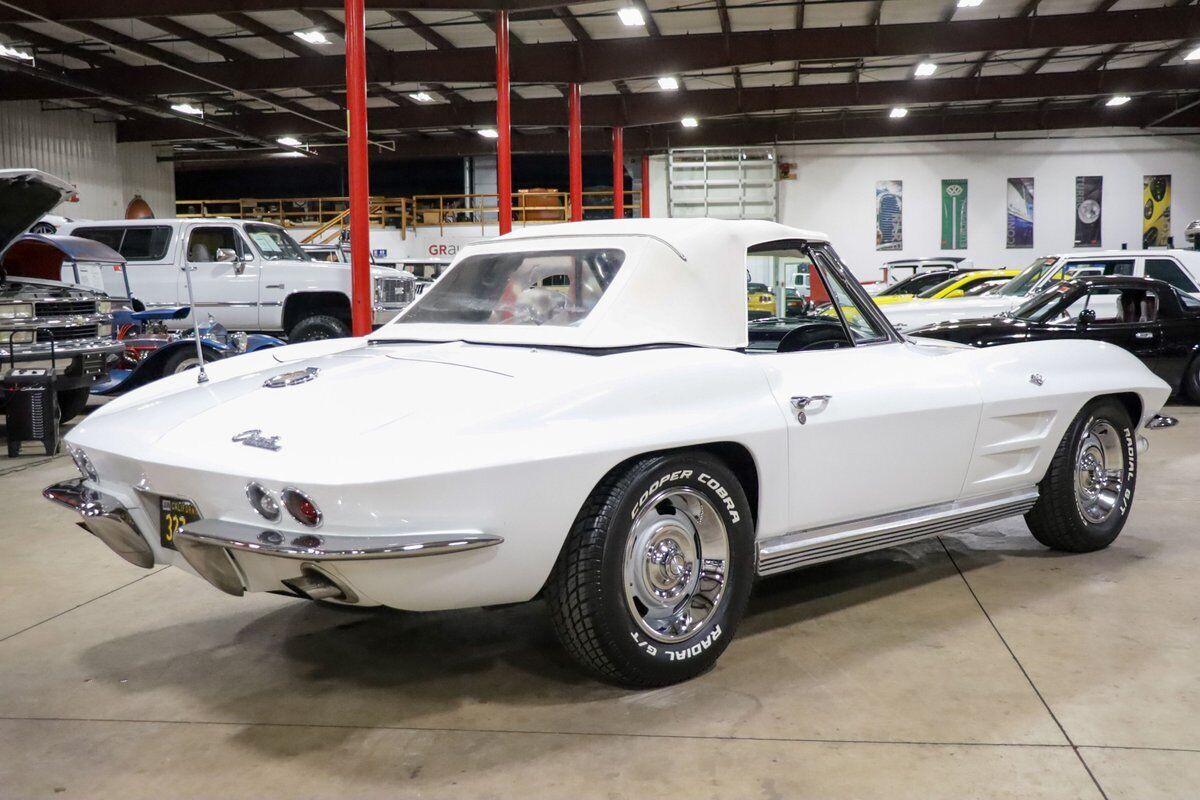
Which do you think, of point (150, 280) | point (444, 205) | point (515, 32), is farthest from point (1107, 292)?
point (444, 205)

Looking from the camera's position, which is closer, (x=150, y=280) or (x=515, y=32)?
(x=150, y=280)

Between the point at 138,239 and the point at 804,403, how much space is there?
11070 millimetres

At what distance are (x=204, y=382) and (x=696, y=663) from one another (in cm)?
192

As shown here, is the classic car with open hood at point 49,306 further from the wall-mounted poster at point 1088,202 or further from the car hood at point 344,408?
the wall-mounted poster at point 1088,202

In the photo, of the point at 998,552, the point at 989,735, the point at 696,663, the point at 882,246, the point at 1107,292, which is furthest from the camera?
the point at 882,246

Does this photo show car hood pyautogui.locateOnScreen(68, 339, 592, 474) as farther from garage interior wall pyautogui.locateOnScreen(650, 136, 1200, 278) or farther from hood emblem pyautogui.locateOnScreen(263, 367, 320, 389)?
garage interior wall pyautogui.locateOnScreen(650, 136, 1200, 278)

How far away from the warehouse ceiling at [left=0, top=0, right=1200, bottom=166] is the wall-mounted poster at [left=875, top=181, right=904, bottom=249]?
1.47 m

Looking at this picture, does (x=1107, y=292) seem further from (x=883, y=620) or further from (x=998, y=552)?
(x=883, y=620)

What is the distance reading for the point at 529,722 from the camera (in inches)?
117

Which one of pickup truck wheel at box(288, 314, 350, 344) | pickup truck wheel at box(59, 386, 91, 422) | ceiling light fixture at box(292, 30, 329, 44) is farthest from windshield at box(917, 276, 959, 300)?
pickup truck wheel at box(59, 386, 91, 422)

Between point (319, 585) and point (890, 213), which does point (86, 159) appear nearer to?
point (890, 213)

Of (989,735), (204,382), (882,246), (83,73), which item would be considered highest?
(83,73)

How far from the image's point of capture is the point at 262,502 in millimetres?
2729

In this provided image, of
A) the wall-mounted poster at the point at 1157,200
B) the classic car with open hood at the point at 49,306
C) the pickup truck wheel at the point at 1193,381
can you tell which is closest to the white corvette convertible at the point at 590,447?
the classic car with open hood at the point at 49,306
